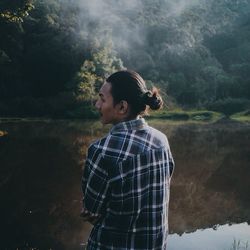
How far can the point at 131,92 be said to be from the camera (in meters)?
2.80

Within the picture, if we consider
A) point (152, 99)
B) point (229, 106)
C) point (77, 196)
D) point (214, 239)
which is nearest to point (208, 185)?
point (77, 196)

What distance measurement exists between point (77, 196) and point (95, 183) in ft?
31.1

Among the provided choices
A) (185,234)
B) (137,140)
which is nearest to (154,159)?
(137,140)

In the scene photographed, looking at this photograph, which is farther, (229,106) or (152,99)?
(229,106)

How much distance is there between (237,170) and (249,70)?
153 feet

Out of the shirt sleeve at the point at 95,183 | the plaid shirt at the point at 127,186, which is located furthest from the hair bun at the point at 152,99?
the shirt sleeve at the point at 95,183

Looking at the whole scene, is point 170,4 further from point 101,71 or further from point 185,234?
point 185,234

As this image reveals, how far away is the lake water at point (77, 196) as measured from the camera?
362 inches

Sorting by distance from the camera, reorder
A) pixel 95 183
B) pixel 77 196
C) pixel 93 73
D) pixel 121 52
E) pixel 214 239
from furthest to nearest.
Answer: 1. pixel 121 52
2. pixel 93 73
3. pixel 77 196
4. pixel 214 239
5. pixel 95 183

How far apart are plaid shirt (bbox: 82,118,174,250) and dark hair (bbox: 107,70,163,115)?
3.8 inches

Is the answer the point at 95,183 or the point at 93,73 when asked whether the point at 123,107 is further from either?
the point at 93,73

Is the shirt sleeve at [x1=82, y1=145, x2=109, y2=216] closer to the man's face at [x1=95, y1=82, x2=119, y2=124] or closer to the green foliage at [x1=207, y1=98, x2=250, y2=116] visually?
the man's face at [x1=95, y1=82, x2=119, y2=124]

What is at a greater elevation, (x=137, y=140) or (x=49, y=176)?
(x=137, y=140)

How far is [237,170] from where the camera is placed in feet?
55.2
